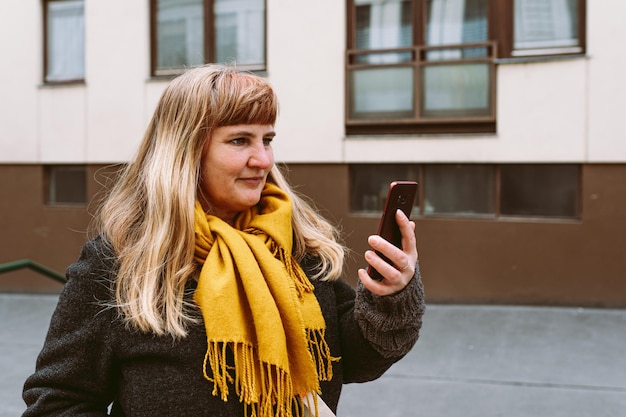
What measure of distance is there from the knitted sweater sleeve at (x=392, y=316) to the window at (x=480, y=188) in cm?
724

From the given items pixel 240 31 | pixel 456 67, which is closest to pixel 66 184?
pixel 240 31

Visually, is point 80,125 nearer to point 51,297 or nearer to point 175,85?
point 51,297

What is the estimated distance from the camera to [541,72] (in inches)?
334

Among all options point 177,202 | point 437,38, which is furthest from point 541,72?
point 177,202

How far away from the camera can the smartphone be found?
1739 mm

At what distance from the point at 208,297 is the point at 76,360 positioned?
0.41 metres

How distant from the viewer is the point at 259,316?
6.08 feet

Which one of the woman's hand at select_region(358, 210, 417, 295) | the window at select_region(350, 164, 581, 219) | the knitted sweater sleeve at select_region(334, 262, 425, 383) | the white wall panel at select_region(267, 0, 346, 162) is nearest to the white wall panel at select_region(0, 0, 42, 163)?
the white wall panel at select_region(267, 0, 346, 162)

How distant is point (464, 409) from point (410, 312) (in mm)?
3523

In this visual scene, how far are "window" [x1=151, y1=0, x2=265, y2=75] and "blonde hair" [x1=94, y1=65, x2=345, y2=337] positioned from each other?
321 inches

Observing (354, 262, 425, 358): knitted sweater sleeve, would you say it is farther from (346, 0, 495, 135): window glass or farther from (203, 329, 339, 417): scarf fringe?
(346, 0, 495, 135): window glass

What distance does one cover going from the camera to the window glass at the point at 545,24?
868cm

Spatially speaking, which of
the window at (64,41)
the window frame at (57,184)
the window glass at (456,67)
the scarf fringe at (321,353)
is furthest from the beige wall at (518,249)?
the scarf fringe at (321,353)

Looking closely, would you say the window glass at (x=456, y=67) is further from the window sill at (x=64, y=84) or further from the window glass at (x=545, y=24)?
the window sill at (x=64, y=84)
